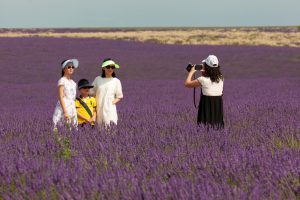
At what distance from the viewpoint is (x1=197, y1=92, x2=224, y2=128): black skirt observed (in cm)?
585

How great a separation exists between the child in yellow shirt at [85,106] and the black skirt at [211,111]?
45.6 inches

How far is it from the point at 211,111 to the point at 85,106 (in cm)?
137

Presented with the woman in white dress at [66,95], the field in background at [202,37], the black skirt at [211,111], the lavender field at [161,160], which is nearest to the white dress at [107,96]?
the woman in white dress at [66,95]

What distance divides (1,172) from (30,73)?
1738cm

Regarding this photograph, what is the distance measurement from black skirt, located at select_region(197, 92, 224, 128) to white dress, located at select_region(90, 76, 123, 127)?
0.90 metres

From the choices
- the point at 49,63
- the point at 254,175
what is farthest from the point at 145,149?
the point at 49,63

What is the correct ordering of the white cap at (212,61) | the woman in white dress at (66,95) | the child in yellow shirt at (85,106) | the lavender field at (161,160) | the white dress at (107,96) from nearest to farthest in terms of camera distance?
the lavender field at (161,160), the white cap at (212,61), the woman in white dress at (66,95), the white dress at (107,96), the child in yellow shirt at (85,106)

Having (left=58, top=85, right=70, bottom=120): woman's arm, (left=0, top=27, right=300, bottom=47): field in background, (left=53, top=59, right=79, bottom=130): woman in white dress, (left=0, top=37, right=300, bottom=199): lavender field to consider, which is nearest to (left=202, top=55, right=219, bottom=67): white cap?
(left=0, top=37, right=300, bottom=199): lavender field

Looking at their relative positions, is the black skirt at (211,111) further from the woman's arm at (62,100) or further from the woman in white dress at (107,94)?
the woman's arm at (62,100)

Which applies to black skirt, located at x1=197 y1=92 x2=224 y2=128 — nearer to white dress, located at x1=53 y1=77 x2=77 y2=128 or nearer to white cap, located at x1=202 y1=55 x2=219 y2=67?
white cap, located at x1=202 y1=55 x2=219 y2=67

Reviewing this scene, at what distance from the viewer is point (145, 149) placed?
13.1 feet

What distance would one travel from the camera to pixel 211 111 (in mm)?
5859

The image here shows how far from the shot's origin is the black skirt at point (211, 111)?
19.2ft

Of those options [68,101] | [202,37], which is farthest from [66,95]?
[202,37]
